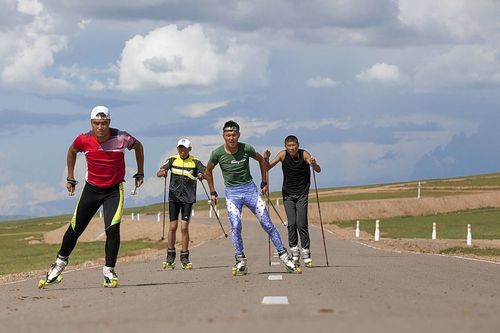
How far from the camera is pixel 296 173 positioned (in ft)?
57.4

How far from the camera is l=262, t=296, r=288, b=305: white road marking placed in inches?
376

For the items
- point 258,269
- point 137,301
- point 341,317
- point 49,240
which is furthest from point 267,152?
point 49,240

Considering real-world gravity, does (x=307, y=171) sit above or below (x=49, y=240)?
above

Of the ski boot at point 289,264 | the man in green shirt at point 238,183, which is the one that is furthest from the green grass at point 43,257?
the ski boot at point 289,264

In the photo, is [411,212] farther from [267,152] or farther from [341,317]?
[341,317]

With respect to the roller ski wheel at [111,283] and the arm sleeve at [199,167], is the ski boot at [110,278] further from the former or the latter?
the arm sleeve at [199,167]

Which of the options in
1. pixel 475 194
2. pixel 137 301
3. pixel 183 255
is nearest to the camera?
pixel 137 301

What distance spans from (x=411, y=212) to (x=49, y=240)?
112ft

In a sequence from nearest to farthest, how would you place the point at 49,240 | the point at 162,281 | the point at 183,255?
the point at 162,281 < the point at 183,255 < the point at 49,240

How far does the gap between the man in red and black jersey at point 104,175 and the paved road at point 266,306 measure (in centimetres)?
60

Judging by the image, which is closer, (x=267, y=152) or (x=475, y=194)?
(x=267, y=152)

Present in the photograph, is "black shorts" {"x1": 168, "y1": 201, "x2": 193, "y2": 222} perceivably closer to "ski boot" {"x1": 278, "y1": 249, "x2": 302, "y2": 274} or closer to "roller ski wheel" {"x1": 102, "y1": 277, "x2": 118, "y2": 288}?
"ski boot" {"x1": 278, "y1": 249, "x2": 302, "y2": 274}

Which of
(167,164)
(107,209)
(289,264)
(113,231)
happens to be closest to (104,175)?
(107,209)

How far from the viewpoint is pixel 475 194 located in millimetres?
95812
